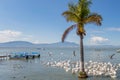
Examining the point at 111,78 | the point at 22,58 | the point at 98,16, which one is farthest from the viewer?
the point at 22,58

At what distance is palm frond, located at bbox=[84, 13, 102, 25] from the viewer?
3044 cm

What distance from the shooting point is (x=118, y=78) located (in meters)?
33.2

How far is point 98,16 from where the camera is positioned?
30.7 meters

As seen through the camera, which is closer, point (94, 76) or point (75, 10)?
point (75, 10)

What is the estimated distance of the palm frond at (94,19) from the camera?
30.4m

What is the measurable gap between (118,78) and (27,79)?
1168 cm

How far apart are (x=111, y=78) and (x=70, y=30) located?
326 inches

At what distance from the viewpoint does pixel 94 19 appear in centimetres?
3067

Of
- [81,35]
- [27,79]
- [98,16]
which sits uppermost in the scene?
[98,16]

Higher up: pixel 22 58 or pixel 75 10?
pixel 75 10

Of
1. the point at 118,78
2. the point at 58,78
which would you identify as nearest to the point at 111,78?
the point at 118,78

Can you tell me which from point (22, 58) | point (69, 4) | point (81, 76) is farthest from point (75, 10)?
point (22, 58)

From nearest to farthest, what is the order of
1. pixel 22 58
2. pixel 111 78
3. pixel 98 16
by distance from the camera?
pixel 98 16 < pixel 111 78 < pixel 22 58

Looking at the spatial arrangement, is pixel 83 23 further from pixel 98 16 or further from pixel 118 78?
pixel 118 78
